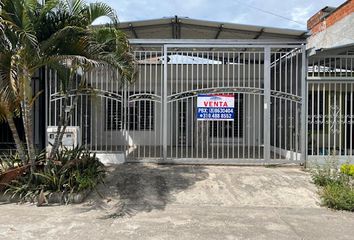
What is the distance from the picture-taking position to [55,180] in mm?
7125

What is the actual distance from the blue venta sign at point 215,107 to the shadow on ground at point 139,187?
150cm

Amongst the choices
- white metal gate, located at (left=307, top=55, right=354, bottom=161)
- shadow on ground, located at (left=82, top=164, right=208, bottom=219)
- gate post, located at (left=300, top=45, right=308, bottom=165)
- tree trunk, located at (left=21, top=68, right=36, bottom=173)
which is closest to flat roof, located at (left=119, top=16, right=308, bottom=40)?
gate post, located at (left=300, top=45, right=308, bottom=165)

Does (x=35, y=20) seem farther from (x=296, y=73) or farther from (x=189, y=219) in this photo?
(x=296, y=73)

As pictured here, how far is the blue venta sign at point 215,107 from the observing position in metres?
10.3

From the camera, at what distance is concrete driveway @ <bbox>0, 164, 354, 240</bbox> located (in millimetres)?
5469

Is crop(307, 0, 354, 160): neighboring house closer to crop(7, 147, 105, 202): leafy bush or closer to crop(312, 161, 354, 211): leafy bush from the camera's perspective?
crop(312, 161, 354, 211): leafy bush

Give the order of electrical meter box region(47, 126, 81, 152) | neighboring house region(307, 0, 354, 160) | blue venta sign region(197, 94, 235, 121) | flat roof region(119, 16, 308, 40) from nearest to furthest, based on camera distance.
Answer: electrical meter box region(47, 126, 81, 152) < neighboring house region(307, 0, 354, 160) < blue venta sign region(197, 94, 235, 121) < flat roof region(119, 16, 308, 40)

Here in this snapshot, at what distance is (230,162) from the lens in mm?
10258

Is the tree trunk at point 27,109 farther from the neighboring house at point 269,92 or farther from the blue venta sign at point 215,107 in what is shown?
the blue venta sign at point 215,107

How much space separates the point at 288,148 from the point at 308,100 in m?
1.60

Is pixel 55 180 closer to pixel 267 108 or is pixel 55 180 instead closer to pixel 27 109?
pixel 27 109

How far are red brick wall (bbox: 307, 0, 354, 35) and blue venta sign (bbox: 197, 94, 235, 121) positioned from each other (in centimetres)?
533

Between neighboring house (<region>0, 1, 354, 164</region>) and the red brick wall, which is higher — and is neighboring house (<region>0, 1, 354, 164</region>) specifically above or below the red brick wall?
below

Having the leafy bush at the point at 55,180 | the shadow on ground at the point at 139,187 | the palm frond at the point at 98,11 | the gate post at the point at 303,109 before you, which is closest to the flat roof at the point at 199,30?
the gate post at the point at 303,109
